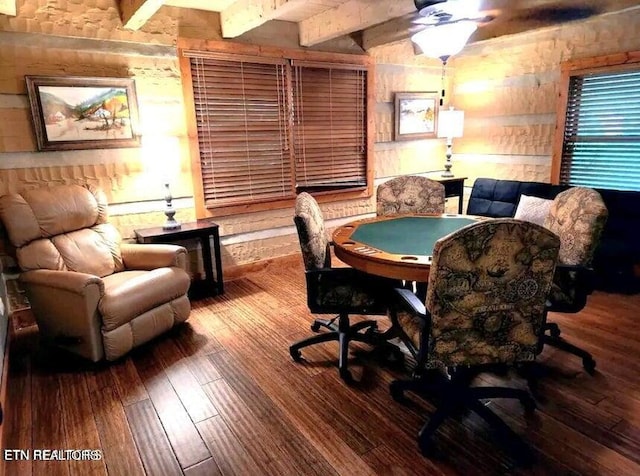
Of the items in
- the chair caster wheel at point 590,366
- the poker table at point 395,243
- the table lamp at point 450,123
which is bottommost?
the chair caster wheel at point 590,366

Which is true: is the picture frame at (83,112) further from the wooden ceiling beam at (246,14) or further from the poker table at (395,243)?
the poker table at (395,243)

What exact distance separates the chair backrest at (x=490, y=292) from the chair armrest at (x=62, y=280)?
6.54 feet

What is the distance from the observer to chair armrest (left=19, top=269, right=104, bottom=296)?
2422mm

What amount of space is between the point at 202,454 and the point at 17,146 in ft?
8.52

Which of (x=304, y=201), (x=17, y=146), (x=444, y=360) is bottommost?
(x=444, y=360)

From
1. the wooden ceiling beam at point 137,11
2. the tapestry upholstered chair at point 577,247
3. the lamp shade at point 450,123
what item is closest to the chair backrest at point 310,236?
the tapestry upholstered chair at point 577,247

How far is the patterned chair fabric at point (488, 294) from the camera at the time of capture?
4.97 feet

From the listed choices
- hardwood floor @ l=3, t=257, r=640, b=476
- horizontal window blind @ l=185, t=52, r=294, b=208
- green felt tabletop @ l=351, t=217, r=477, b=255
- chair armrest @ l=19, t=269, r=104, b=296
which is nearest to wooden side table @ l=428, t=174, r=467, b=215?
horizontal window blind @ l=185, t=52, r=294, b=208

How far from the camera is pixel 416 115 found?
16.7 ft

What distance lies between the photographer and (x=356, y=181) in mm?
4754

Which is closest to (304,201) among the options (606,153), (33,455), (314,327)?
(314,327)

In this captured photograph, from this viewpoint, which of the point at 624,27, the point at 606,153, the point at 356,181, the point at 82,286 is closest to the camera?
the point at 82,286

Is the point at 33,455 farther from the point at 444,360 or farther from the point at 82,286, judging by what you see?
the point at 444,360

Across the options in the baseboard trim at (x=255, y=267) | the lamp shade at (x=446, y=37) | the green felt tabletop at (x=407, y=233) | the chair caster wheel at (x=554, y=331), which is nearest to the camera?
the green felt tabletop at (x=407, y=233)
